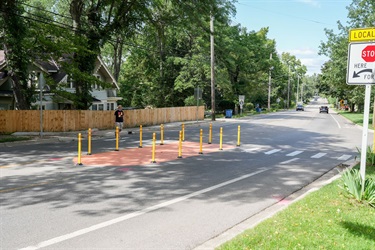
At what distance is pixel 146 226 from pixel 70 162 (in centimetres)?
665

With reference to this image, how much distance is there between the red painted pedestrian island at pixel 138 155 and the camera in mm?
11717

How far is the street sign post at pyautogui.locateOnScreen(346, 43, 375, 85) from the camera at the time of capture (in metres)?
6.82

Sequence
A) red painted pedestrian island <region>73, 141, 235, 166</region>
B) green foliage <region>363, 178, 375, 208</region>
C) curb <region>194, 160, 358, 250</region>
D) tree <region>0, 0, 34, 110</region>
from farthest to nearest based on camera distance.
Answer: tree <region>0, 0, 34, 110</region> → red painted pedestrian island <region>73, 141, 235, 166</region> → green foliage <region>363, 178, 375, 208</region> → curb <region>194, 160, 358, 250</region>

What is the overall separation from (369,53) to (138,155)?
876 cm

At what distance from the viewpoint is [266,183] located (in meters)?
9.19

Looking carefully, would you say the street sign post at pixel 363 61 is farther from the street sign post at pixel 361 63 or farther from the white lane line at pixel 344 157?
the white lane line at pixel 344 157

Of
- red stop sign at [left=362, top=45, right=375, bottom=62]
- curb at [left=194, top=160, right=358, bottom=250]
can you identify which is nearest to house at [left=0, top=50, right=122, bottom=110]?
curb at [left=194, top=160, right=358, bottom=250]

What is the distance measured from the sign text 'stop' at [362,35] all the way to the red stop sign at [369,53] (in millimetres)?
177

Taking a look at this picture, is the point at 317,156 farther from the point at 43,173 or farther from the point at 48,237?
the point at 48,237

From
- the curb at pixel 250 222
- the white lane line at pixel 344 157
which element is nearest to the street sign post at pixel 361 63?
the curb at pixel 250 222

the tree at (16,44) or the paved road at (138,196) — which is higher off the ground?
the tree at (16,44)

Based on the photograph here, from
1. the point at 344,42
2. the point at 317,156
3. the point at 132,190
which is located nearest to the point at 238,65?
the point at 344,42

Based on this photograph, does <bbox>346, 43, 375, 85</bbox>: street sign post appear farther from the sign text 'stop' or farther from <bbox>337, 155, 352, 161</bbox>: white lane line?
<bbox>337, 155, 352, 161</bbox>: white lane line

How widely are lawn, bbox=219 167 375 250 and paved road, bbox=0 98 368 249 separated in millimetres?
748
